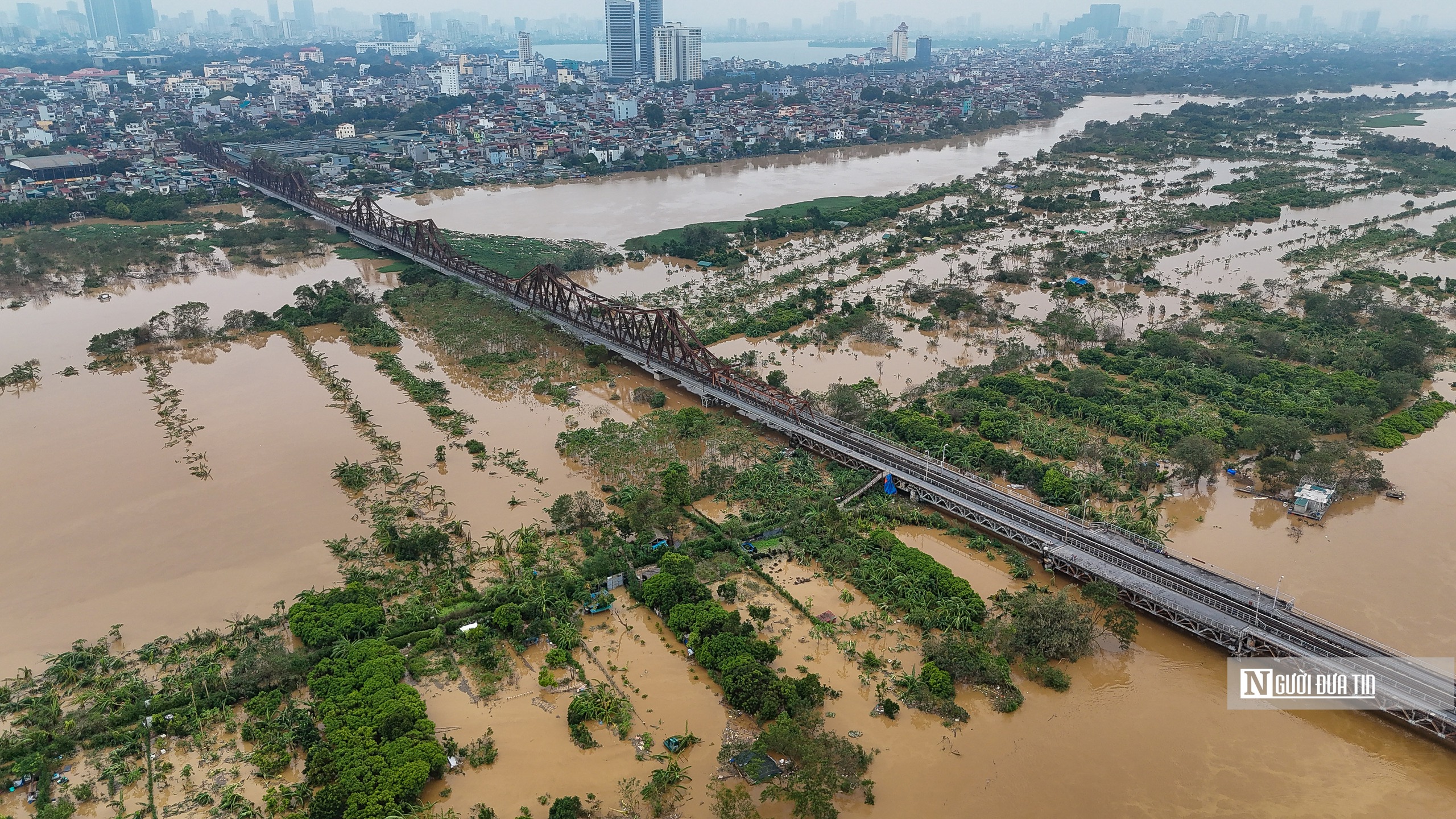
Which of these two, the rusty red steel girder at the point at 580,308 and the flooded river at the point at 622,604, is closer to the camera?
the flooded river at the point at 622,604

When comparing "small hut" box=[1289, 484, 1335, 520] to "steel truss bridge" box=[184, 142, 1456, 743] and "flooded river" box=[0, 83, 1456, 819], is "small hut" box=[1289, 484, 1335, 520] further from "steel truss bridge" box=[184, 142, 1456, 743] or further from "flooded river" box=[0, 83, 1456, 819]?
"steel truss bridge" box=[184, 142, 1456, 743]

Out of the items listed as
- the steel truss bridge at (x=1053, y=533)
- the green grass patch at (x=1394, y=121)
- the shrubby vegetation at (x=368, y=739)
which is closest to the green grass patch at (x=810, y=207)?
the steel truss bridge at (x=1053, y=533)

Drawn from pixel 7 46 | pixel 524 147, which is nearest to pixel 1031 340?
pixel 524 147

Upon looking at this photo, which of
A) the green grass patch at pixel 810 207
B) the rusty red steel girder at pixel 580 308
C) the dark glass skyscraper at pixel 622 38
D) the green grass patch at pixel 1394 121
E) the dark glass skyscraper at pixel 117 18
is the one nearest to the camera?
the rusty red steel girder at pixel 580 308

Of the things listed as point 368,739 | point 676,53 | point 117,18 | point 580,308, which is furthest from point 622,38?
point 117,18

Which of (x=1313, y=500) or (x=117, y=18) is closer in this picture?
(x=1313, y=500)

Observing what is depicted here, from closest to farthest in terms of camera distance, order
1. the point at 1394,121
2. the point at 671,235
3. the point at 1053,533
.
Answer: the point at 1053,533 < the point at 671,235 < the point at 1394,121
